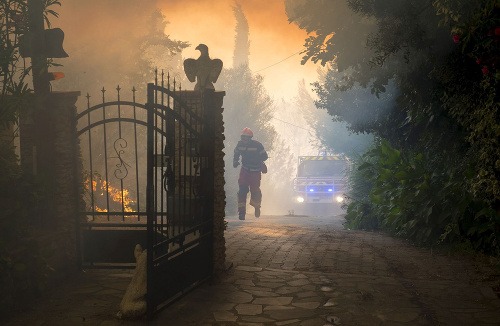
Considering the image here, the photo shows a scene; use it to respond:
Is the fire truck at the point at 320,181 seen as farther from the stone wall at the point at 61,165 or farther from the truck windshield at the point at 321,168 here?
the stone wall at the point at 61,165

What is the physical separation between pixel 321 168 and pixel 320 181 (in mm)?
805

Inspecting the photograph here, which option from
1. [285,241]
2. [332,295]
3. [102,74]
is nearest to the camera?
[332,295]

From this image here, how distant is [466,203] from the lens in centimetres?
737

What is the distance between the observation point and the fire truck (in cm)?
2698

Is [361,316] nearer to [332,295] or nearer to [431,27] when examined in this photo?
[332,295]

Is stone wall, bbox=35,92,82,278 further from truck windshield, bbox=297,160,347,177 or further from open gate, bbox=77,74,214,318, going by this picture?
truck windshield, bbox=297,160,347,177

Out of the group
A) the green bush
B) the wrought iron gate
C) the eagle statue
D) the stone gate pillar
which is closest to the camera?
the wrought iron gate

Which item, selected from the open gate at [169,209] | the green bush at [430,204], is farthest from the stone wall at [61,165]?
the green bush at [430,204]

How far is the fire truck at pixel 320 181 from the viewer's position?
27.0 m

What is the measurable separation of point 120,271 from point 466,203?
4.93 meters

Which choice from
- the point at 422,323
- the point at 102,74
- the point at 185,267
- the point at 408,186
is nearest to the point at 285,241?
the point at 408,186

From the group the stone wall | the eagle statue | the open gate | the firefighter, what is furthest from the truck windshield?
the stone wall

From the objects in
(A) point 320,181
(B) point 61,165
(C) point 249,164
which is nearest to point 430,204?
(B) point 61,165

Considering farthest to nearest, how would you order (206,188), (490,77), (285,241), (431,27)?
1. (285,241)
2. (431,27)
3. (206,188)
4. (490,77)
